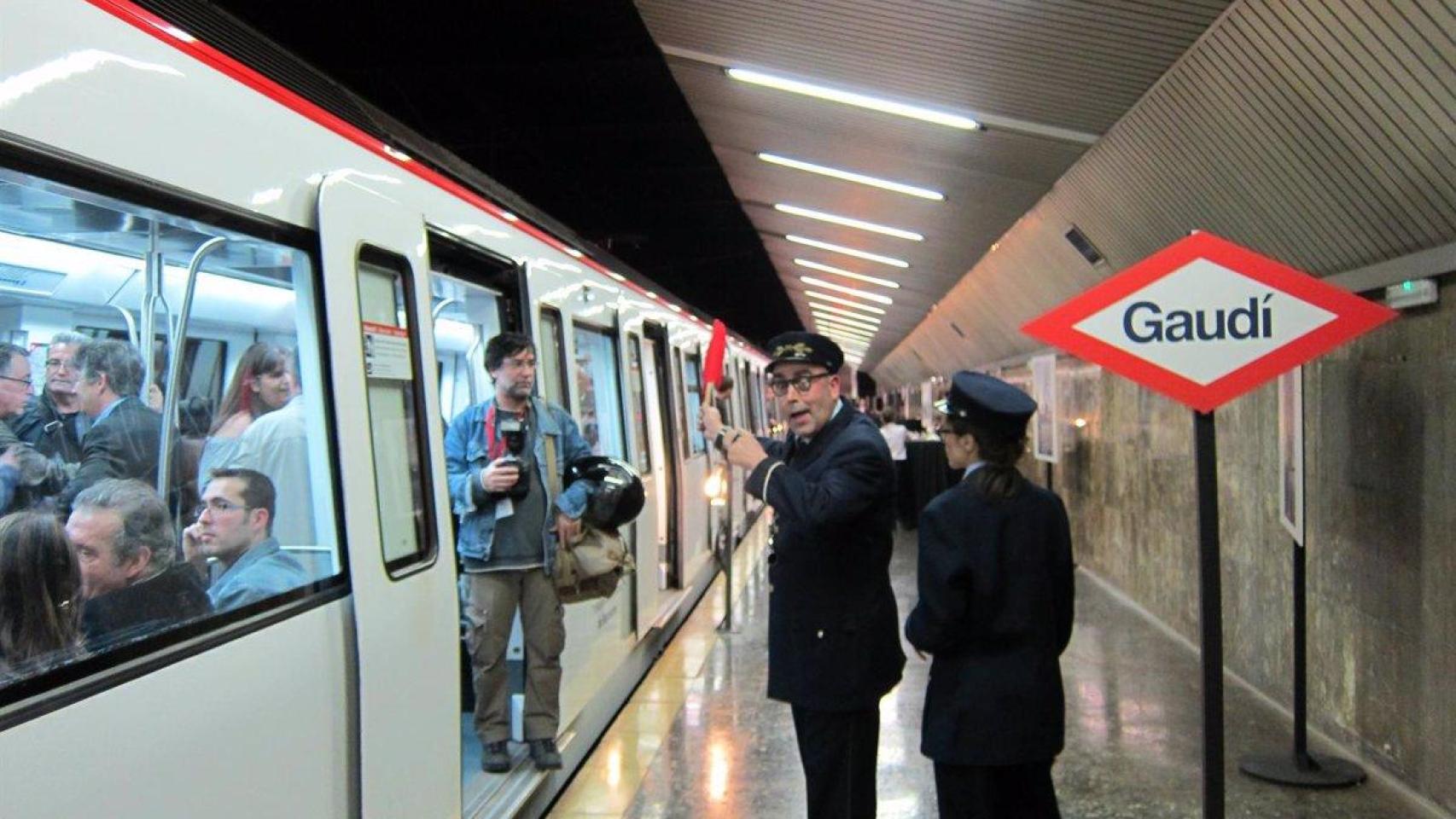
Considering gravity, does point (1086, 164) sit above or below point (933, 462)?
above

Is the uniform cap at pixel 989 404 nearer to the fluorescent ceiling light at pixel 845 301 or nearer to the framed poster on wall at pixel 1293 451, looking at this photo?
the framed poster on wall at pixel 1293 451

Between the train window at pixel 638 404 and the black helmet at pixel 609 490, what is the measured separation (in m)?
2.96

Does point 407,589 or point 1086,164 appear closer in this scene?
point 407,589

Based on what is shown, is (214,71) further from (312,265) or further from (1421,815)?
(1421,815)

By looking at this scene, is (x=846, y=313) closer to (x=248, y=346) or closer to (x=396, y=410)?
(x=396, y=410)

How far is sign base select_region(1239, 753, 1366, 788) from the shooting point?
5.76 metres

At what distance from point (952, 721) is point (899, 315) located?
2003 centimetres

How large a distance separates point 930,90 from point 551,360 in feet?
9.40

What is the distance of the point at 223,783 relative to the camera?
2670 millimetres

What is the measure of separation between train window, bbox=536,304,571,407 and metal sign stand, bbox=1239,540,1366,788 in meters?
3.34

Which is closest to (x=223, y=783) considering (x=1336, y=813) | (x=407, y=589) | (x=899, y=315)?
(x=407, y=589)

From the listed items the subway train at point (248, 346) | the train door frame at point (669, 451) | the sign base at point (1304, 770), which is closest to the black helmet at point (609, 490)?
the subway train at point (248, 346)

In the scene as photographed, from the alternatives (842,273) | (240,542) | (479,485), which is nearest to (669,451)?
(479,485)

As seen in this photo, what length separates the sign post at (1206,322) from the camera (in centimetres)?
370
